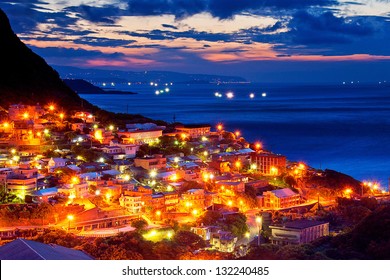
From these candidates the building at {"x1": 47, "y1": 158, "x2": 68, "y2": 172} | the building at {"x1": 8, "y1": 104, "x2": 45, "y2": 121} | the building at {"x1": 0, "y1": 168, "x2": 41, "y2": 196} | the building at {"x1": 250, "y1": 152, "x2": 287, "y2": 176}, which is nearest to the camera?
the building at {"x1": 0, "y1": 168, "x2": 41, "y2": 196}

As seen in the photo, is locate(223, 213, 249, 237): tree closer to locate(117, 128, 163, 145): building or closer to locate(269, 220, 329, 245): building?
locate(269, 220, 329, 245): building

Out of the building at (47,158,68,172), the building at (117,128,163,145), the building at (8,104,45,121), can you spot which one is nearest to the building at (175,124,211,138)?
the building at (117,128,163,145)

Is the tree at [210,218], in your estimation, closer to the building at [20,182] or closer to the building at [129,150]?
the building at [20,182]

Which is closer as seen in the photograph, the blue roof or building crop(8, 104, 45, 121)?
the blue roof

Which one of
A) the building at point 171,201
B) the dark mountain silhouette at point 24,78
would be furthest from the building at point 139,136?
the dark mountain silhouette at point 24,78

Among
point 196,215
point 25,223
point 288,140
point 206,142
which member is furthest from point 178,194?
point 288,140

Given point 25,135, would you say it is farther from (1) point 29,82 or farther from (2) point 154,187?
(1) point 29,82

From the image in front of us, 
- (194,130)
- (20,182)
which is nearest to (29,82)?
(194,130)
